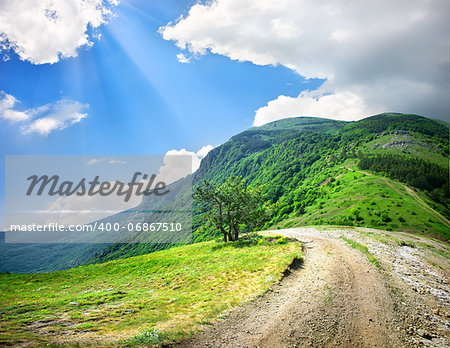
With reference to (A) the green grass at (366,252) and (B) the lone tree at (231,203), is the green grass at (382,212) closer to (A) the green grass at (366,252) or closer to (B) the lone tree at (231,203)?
(A) the green grass at (366,252)

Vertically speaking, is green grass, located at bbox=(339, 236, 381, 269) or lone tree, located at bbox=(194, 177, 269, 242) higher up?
lone tree, located at bbox=(194, 177, 269, 242)

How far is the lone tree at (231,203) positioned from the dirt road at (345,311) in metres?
19.4

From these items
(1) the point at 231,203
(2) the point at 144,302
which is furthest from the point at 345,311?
(1) the point at 231,203

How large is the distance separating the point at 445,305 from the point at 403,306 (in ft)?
10.6

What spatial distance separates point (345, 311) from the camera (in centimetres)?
1138

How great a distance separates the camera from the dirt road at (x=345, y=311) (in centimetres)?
934

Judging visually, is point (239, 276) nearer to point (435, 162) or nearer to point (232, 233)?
point (232, 233)

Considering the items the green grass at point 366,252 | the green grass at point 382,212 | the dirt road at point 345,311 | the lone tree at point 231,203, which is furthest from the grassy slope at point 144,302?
the green grass at point 382,212

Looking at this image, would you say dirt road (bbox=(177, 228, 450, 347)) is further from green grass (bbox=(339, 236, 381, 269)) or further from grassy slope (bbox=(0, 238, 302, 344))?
grassy slope (bbox=(0, 238, 302, 344))

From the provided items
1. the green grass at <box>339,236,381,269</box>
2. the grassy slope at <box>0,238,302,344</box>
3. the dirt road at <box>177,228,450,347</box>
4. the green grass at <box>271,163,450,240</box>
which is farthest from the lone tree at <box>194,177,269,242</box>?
the green grass at <box>271,163,450,240</box>

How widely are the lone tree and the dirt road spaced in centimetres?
1942

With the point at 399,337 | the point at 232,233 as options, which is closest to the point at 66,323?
the point at 399,337

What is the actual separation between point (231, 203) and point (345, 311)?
2707 cm

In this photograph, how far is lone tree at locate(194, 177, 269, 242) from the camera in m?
37.2
